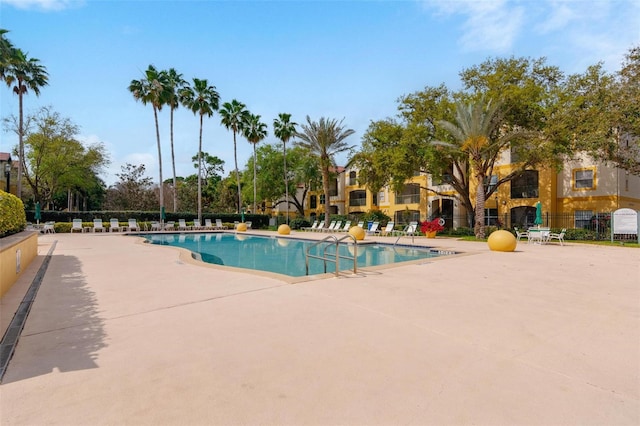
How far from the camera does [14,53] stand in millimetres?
23688

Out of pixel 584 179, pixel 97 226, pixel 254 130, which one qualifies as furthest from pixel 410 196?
pixel 97 226

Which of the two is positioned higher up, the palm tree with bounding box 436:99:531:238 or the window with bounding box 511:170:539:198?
the palm tree with bounding box 436:99:531:238

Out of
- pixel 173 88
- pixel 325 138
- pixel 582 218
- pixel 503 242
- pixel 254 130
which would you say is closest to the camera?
pixel 503 242

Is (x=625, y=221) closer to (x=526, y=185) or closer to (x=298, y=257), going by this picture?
(x=526, y=185)

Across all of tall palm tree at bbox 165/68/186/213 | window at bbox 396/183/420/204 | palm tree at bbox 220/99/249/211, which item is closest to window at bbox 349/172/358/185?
window at bbox 396/183/420/204

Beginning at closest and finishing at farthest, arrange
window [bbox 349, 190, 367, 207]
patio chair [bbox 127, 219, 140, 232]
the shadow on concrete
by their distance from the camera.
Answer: the shadow on concrete, patio chair [bbox 127, 219, 140, 232], window [bbox 349, 190, 367, 207]

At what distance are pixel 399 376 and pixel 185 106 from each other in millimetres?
33714

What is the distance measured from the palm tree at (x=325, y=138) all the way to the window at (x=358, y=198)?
43.5 feet

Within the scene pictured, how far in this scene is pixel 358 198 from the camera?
136 ft

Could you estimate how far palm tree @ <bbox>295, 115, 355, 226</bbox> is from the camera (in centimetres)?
2736

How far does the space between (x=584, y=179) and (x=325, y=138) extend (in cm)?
1873

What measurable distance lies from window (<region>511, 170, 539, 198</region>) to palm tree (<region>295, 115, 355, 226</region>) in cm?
1365

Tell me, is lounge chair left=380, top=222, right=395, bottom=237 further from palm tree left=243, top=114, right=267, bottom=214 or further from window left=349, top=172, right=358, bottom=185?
palm tree left=243, top=114, right=267, bottom=214

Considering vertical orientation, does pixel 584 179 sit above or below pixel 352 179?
below
